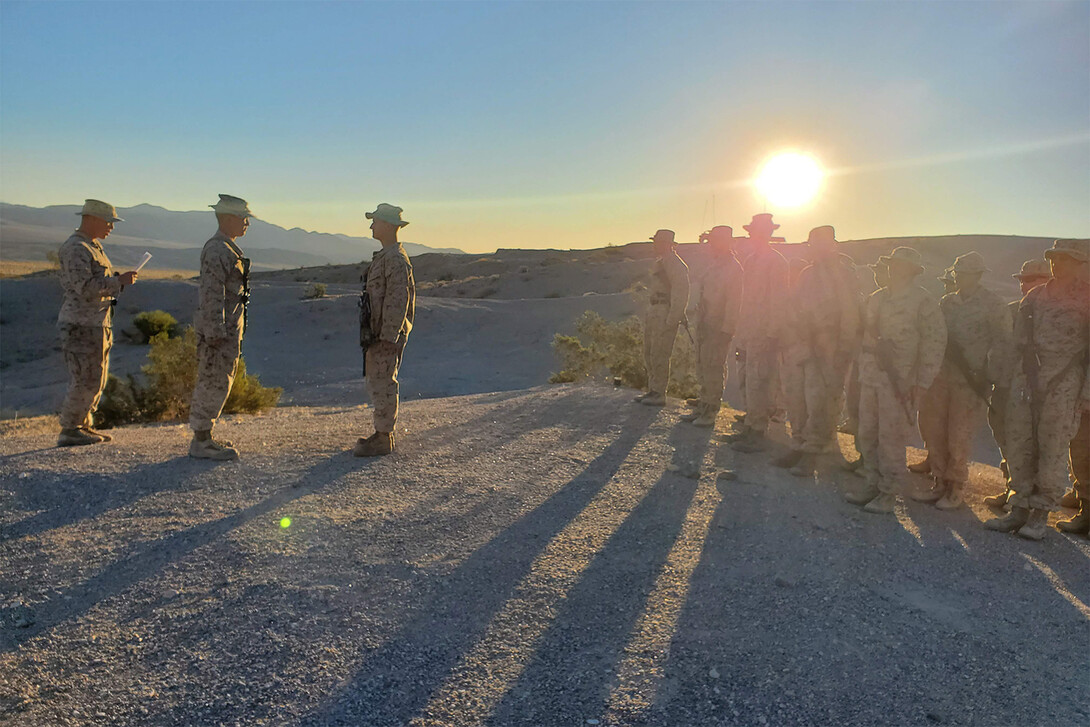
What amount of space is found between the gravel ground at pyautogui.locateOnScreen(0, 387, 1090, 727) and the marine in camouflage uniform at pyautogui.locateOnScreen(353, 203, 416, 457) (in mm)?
779

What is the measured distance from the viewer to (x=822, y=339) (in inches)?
286

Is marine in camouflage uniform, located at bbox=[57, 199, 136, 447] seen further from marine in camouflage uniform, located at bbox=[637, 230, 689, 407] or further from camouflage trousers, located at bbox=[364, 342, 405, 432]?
marine in camouflage uniform, located at bbox=[637, 230, 689, 407]

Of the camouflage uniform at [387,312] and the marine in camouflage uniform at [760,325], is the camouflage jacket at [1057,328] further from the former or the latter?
the camouflage uniform at [387,312]

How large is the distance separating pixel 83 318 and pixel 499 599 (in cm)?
532

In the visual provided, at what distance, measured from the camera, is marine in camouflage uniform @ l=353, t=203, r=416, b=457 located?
21.3 ft

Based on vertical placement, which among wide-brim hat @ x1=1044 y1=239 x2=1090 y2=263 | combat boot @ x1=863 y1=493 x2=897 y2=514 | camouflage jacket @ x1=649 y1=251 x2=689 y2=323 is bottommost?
combat boot @ x1=863 y1=493 x2=897 y2=514

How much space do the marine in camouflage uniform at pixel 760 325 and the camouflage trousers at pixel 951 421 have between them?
174 centimetres

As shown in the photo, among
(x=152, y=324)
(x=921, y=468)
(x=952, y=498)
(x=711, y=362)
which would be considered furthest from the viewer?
(x=152, y=324)

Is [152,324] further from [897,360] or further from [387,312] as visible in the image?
[897,360]

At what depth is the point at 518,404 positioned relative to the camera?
10016 mm

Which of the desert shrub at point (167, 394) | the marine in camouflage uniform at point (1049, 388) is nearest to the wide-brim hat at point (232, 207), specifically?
the desert shrub at point (167, 394)

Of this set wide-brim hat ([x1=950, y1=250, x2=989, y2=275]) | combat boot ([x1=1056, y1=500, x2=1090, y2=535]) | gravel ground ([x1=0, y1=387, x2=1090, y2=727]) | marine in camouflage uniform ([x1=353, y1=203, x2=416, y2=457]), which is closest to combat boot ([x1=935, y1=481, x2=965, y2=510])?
gravel ground ([x1=0, y1=387, x2=1090, y2=727])

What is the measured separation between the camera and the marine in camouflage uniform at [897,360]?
6.24 metres

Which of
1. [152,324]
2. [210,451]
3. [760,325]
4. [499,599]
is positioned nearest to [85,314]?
[210,451]
